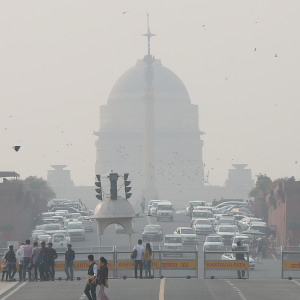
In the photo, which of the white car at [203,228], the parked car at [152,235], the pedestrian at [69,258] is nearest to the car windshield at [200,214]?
the white car at [203,228]

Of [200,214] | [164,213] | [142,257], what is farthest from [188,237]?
[142,257]

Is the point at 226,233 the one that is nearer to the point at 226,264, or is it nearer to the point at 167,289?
the point at 226,264

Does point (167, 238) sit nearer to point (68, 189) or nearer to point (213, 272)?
point (213, 272)

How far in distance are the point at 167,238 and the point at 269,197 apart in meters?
30.3

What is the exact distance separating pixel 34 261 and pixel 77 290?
3.70 m

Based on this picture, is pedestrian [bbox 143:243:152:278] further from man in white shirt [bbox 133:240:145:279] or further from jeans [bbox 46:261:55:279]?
jeans [bbox 46:261:55:279]

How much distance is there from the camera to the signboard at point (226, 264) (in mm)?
36031

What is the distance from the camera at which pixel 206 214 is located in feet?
262

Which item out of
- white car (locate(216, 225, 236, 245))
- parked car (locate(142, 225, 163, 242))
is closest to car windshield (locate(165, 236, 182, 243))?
white car (locate(216, 225, 236, 245))

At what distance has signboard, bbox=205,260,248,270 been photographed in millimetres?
36031

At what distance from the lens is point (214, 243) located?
58906 millimetres

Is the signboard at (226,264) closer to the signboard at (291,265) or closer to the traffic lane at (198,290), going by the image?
the traffic lane at (198,290)

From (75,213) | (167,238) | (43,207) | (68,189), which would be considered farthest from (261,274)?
(68,189)

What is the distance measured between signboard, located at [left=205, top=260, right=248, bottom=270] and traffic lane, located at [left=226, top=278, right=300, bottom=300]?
0.70m
